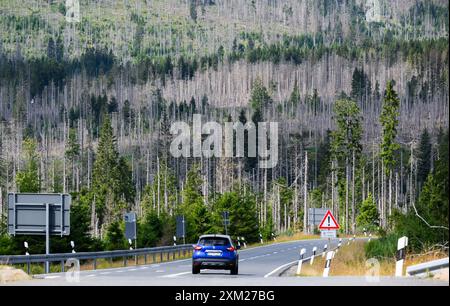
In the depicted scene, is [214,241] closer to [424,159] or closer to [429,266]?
[429,266]

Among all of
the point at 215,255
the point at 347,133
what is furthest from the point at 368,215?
the point at 215,255

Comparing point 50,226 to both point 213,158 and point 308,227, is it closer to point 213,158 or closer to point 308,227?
point 308,227

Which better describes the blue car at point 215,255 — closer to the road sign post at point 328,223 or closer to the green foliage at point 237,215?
the road sign post at point 328,223

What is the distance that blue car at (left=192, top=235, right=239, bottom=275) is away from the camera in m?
31.4

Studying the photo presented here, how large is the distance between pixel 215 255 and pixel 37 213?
264 inches

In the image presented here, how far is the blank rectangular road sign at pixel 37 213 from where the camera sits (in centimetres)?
3397

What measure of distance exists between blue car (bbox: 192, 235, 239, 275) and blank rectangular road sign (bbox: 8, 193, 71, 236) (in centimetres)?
501

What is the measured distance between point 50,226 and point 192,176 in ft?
345

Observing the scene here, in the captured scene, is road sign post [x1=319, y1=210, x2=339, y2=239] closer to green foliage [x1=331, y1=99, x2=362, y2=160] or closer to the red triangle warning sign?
the red triangle warning sign

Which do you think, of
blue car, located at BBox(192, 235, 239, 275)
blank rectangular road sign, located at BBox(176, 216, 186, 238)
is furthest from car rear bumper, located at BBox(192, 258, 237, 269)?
blank rectangular road sign, located at BBox(176, 216, 186, 238)

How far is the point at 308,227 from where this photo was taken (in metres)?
131

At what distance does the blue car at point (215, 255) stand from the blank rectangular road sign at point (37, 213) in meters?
5.01

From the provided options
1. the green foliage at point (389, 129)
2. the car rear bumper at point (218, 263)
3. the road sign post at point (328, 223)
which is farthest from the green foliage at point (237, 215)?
the car rear bumper at point (218, 263)
